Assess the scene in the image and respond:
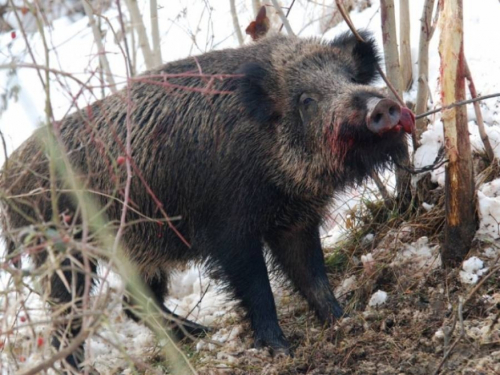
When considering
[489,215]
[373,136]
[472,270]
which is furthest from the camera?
[489,215]

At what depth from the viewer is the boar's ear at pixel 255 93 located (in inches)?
176

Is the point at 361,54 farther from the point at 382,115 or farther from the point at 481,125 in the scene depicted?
the point at 382,115

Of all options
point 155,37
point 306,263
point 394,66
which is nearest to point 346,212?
point 306,263

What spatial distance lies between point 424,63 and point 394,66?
0.79 ft

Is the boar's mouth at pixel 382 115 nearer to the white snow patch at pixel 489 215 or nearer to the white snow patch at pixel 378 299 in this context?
the white snow patch at pixel 489 215

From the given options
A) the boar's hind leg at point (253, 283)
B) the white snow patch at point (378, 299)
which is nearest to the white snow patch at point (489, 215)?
the white snow patch at point (378, 299)

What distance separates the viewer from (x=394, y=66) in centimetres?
512

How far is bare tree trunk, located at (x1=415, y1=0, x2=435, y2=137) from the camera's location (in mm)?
5051

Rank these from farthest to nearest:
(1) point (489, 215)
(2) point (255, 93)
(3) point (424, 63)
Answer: (3) point (424, 63) < (2) point (255, 93) < (1) point (489, 215)

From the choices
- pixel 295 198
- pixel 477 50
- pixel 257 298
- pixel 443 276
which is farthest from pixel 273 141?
pixel 477 50

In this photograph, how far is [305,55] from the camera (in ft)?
15.1

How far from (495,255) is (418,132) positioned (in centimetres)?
127

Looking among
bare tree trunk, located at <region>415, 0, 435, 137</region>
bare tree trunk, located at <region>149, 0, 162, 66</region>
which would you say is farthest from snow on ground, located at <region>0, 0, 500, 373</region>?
bare tree trunk, located at <region>149, 0, 162, 66</region>

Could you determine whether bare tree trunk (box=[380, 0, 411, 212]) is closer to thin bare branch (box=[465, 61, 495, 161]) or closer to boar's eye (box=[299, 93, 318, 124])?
thin bare branch (box=[465, 61, 495, 161])
